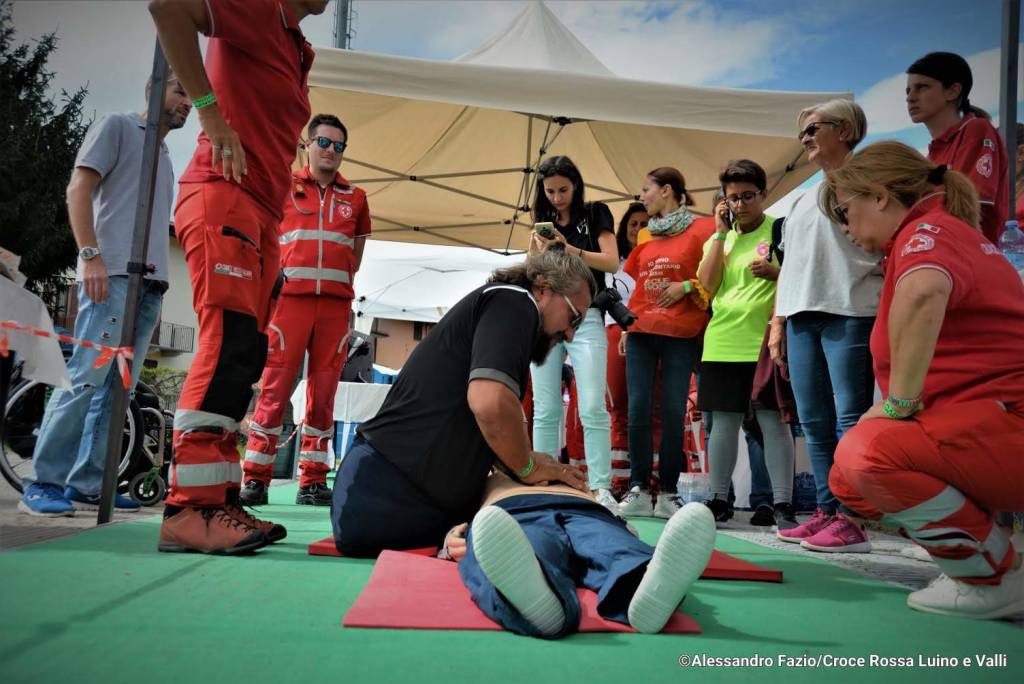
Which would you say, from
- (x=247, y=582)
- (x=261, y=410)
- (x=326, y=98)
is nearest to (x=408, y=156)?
(x=326, y=98)

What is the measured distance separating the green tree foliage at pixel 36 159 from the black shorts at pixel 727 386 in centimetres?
294

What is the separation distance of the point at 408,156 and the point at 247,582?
5.22 metres

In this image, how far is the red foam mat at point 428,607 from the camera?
137cm

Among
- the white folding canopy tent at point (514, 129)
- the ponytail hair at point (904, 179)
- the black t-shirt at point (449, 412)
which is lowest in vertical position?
the black t-shirt at point (449, 412)

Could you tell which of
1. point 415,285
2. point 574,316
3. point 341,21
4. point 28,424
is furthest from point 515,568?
point 415,285

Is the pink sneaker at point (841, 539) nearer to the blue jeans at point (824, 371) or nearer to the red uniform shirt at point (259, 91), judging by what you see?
the blue jeans at point (824, 371)

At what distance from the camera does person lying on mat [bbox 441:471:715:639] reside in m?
1.27

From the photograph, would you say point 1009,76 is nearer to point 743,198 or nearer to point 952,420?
point 743,198

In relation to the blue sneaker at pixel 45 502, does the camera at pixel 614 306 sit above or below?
above

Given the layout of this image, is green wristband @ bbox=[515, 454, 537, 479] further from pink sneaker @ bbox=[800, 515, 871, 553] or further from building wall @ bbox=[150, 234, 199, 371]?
building wall @ bbox=[150, 234, 199, 371]

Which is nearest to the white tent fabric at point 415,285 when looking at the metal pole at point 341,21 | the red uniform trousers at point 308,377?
the metal pole at point 341,21

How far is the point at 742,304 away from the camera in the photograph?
3582 mm

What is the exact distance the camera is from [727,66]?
165 inches

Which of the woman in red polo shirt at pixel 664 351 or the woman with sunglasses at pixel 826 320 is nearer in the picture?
the woman with sunglasses at pixel 826 320
